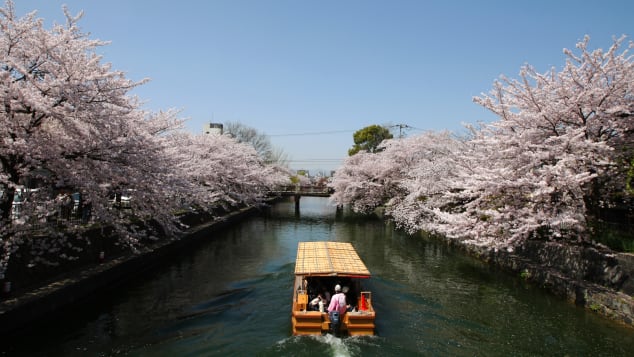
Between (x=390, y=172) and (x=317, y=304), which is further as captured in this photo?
(x=390, y=172)

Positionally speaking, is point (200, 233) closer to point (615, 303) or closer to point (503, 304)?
point (503, 304)

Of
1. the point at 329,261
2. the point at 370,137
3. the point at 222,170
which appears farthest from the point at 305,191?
the point at 329,261

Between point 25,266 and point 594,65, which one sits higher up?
point 594,65

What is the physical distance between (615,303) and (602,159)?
4698mm

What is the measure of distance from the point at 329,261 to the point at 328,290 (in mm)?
1090

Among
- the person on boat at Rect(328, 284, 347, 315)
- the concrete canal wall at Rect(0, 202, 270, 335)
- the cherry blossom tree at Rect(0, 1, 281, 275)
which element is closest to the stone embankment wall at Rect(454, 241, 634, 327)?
the person on boat at Rect(328, 284, 347, 315)

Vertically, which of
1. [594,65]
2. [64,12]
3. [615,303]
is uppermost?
[64,12]

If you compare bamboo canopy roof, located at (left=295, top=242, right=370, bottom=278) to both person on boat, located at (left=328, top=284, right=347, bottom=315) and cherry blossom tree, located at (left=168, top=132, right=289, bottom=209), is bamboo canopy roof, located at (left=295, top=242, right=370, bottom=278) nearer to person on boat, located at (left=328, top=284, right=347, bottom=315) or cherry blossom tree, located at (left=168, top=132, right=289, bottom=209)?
person on boat, located at (left=328, top=284, right=347, bottom=315)

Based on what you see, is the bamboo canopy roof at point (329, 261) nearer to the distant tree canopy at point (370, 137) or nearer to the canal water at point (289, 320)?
the canal water at point (289, 320)

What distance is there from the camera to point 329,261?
14.7 meters

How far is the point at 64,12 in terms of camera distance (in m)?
12.6

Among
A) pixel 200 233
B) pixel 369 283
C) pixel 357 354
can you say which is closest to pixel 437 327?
pixel 357 354

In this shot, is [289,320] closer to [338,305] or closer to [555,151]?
[338,305]

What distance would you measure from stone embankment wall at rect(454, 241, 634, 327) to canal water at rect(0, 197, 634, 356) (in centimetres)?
45
